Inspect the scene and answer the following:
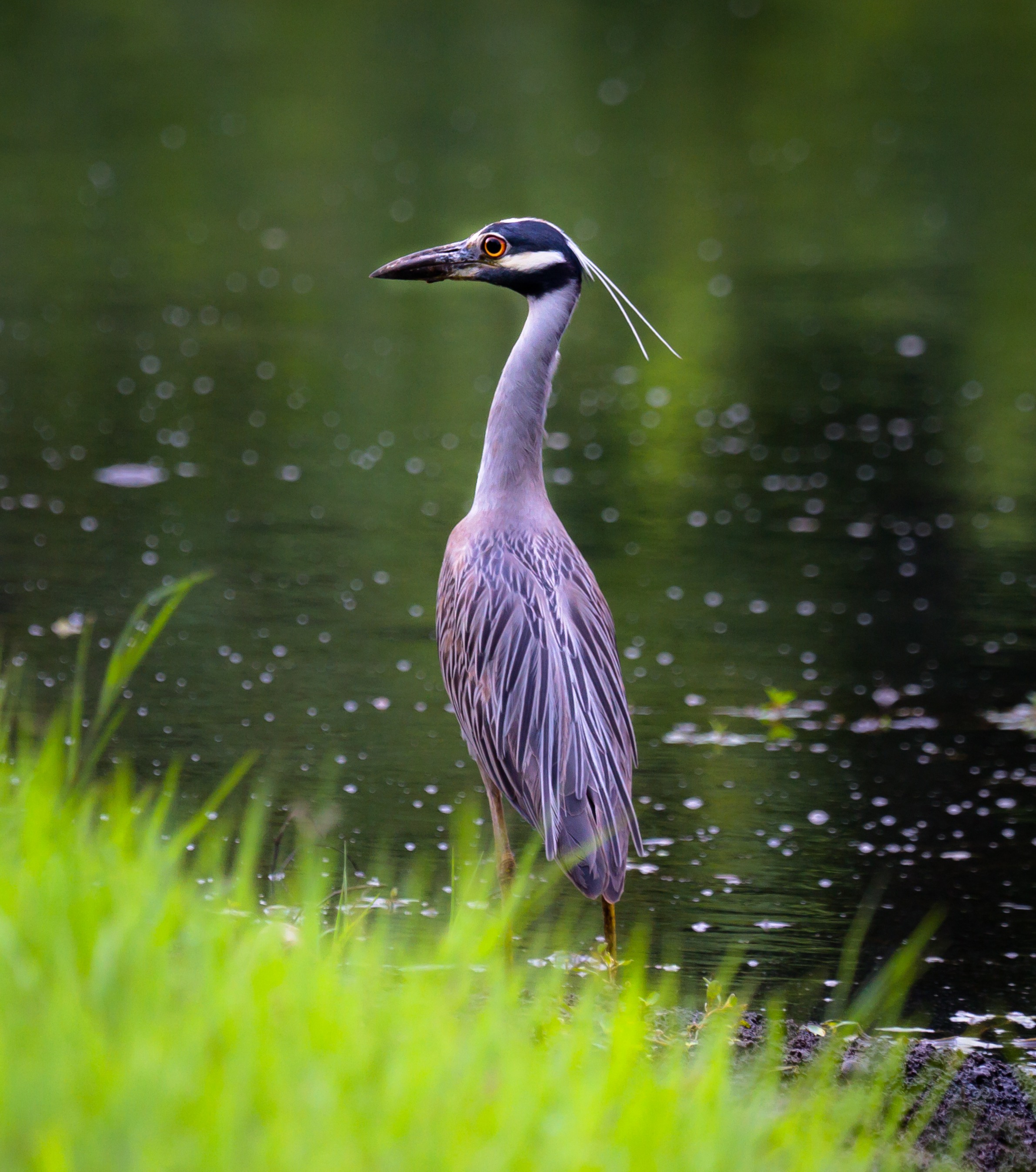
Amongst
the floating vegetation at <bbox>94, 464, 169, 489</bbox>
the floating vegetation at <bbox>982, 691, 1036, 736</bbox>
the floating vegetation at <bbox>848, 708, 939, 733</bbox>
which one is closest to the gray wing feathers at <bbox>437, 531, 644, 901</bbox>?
the floating vegetation at <bbox>848, 708, 939, 733</bbox>

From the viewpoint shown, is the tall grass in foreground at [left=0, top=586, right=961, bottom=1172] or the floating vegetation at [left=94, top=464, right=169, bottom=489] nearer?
the tall grass in foreground at [left=0, top=586, right=961, bottom=1172]

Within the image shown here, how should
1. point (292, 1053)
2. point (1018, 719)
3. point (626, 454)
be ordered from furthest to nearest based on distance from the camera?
point (626, 454) < point (1018, 719) < point (292, 1053)

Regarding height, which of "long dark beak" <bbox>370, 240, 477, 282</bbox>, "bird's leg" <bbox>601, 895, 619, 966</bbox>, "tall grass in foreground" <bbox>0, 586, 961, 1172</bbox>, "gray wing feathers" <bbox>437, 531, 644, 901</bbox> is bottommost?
"tall grass in foreground" <bbox>0, 586, 961, 1172</bbox>

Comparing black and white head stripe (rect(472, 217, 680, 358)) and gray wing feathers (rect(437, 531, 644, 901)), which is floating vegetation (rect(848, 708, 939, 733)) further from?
black and white head stripe (rect(472, 217, 680, 358))

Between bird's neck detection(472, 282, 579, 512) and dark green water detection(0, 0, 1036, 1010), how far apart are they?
4.13 feet

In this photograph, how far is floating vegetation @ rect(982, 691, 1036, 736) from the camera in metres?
7.04

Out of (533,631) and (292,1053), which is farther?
(533,631)

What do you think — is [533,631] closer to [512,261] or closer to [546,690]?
[546,690]

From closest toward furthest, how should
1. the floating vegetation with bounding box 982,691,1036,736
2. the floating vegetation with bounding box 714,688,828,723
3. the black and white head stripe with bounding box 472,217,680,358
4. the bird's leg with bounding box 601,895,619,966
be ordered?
1. the bird's leg with bounding box 601,895,619,966
2. the black and white head stripe with bounding box 472,217,680,358
3. the floating vegetation with bounding box 982,691,1036,736
4. the floating vegetation with bounding box 714,688,828,723

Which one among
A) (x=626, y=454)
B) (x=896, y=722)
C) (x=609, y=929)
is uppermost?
(x=626, y=454)

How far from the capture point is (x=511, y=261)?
5465 mm

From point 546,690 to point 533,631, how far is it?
0.19 meters

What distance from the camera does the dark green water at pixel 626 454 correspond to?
20.8ft

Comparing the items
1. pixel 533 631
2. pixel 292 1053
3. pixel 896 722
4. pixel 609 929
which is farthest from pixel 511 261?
pixel 292 1053
